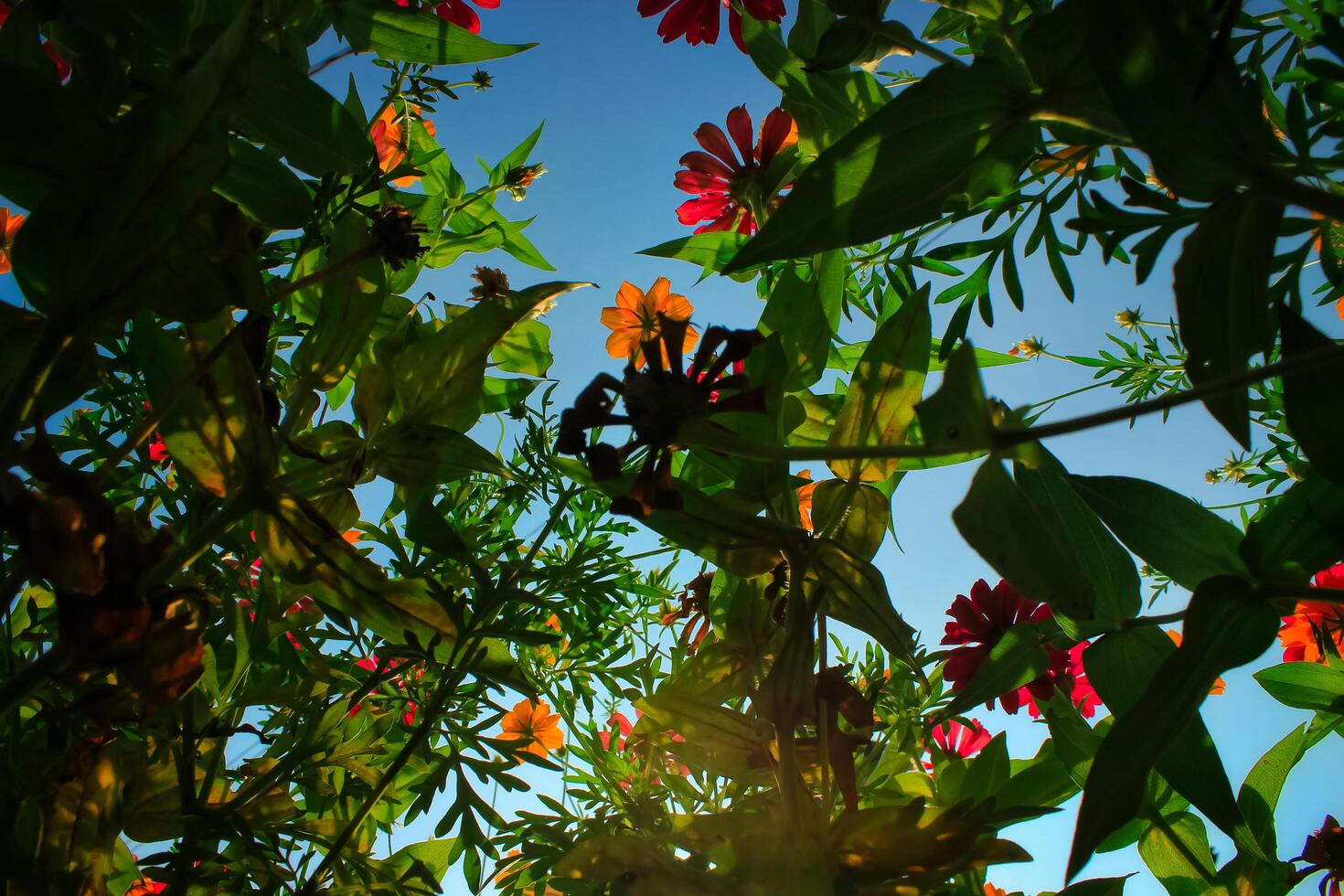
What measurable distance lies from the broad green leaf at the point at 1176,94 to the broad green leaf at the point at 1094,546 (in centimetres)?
20

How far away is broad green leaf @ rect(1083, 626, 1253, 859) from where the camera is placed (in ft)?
1.31

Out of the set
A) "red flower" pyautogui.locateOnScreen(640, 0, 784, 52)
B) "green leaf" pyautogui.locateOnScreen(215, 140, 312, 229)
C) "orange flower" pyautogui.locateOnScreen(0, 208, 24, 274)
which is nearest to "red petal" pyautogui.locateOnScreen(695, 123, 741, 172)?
"red flower" pyautogui.locateOnScreen(640, 0, 784, 52)

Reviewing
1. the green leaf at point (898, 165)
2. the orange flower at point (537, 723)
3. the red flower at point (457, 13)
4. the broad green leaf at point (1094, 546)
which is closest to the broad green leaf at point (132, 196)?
the green leaf at point (898, 165)

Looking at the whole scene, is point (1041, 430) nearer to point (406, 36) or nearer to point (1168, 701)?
point (1168, 701)

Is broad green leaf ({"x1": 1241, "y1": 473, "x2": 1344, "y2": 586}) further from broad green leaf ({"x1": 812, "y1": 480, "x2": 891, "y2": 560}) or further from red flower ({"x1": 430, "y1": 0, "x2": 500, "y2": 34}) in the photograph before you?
red flower ({"x1": 430, "y1": 0, "x2": 500, "y2": 34})

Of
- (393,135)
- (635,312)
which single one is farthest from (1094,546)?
(393,135)

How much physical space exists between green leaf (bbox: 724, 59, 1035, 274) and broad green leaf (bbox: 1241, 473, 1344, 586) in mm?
212

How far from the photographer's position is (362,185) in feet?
2.14

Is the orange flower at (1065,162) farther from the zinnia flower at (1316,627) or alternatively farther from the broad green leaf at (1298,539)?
the zinnia flower at (1316,627)

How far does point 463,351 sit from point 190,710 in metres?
0.25

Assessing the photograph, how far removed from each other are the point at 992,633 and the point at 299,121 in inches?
31.0

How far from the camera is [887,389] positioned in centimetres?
45

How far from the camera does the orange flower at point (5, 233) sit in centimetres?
82

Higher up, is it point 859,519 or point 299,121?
point 299,121
